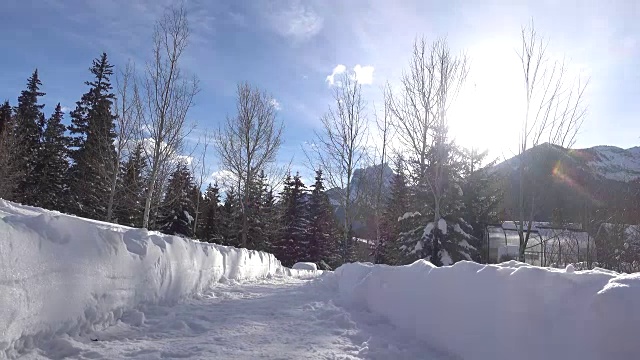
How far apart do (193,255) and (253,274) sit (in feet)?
20.6

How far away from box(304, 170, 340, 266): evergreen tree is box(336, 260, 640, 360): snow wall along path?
3245 cm

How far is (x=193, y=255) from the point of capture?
22.4ft

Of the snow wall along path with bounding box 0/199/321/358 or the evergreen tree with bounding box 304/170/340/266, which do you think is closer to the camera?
the snow wall along path with bounding box 0/199/321/358

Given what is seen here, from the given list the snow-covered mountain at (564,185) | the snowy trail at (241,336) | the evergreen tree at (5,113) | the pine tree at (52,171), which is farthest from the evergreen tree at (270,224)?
the snowy trail at (241,336)

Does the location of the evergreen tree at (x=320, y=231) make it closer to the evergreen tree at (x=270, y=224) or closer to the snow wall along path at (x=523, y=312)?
the evergreen tree at (x=270, y=224)

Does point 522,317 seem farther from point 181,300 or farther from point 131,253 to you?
point 181,300

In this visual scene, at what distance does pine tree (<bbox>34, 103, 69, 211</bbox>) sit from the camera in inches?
1161

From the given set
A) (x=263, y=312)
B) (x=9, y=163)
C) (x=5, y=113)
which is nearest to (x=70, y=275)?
(x=263, y=312)

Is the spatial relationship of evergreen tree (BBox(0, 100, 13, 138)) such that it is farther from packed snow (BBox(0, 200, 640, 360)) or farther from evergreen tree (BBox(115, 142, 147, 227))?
packed snow (BBox(0, 200, 640, 360))

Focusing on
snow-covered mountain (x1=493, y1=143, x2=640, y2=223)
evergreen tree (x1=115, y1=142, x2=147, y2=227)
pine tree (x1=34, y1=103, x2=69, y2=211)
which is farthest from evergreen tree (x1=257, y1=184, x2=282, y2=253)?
snow-covered mountain (x1=493, y1=143, x2=640, y2=223)

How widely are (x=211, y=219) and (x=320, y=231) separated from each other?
12.1 m

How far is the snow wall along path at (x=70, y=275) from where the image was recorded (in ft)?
8.86

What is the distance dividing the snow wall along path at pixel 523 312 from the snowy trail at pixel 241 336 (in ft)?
1.21

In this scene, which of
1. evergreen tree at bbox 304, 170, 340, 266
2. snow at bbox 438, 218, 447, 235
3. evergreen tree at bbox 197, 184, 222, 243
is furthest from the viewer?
evergreen tree at bbox 197, 184, 222, 243
